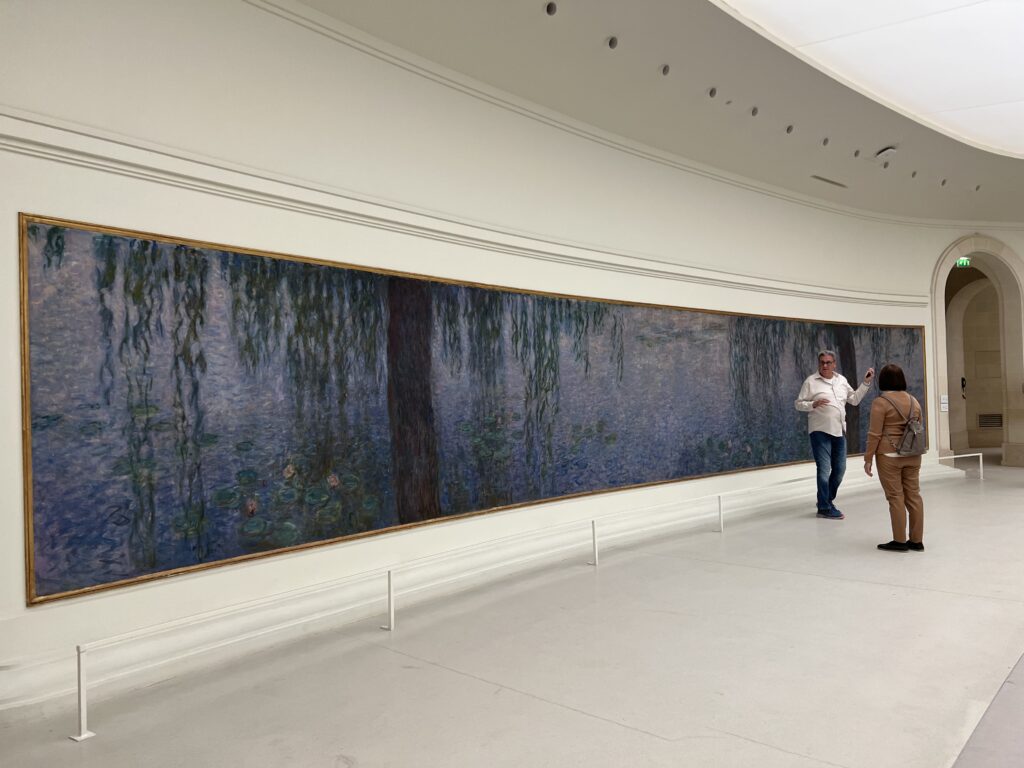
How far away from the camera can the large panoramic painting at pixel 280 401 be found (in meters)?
5.04

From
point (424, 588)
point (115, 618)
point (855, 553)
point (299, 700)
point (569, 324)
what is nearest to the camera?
point (299, 700)

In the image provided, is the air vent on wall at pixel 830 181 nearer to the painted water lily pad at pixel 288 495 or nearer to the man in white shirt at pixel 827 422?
the man in white shirt at pixel 827 422

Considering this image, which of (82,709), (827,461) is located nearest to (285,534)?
(82,709)

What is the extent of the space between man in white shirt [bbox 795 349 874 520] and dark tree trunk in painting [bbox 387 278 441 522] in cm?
605

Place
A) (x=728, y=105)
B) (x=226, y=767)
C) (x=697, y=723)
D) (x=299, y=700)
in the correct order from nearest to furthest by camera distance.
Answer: (x=226, y=767)
(x=697, y=723)
(x=299, y=700)
(x=728, y=105)

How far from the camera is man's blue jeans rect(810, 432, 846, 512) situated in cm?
1123

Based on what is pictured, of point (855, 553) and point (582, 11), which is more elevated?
point (582, 11)

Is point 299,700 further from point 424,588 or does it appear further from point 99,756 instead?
point 424,588

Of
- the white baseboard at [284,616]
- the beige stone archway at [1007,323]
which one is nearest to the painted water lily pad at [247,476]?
the white baseboard at [284,616]

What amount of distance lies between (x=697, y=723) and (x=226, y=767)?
245 centimetres

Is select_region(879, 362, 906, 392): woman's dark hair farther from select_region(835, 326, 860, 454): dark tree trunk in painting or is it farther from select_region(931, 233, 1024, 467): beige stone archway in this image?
select_region(931, 233, 1024, 467): beige stone archway

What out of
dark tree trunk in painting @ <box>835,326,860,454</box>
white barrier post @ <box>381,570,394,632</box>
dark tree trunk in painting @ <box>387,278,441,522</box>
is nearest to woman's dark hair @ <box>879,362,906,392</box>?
dark tree trunk in painting @ <box>387,278,441,522</box>

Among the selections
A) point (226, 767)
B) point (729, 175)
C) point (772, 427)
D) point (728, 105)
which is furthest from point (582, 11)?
point (772, 427)

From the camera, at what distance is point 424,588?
7238mm
